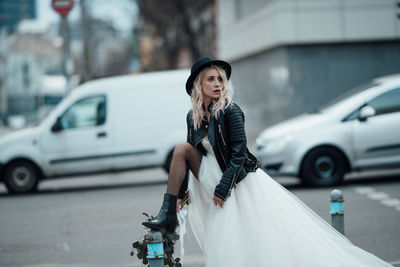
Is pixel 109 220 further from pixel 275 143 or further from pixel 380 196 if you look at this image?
pixel 380 196

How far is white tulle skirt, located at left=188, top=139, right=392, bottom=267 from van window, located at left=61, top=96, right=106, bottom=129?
8.51 metres

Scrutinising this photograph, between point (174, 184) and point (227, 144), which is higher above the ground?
point (227, 144)

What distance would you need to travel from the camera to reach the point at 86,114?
44.1 feet

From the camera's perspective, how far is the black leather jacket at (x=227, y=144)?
15.9ft

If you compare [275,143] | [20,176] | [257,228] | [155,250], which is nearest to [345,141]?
[275,143]

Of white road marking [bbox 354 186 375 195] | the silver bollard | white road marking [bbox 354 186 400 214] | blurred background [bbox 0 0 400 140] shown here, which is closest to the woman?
the silver bollard

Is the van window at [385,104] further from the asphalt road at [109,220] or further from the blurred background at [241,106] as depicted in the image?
the asphalt road at [109,220]

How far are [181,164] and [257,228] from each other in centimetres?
71

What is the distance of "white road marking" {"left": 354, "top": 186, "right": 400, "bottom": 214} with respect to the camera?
952 cm

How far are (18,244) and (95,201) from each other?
11.8ft

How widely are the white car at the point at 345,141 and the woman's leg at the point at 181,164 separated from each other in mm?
6331

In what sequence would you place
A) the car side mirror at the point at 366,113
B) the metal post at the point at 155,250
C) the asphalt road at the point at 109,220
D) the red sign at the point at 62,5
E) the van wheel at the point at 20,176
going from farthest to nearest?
1. the red sign at the point at 62,5
2. the van wheel at the point at 20,176
3. the car side mirror at the point at 366,113
4. the asphalt road at the point at 109,220
5. the metal post at the point at 155,250

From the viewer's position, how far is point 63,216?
10016 millimetres

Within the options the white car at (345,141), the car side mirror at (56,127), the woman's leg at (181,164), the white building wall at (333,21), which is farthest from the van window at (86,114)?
the white building wall at (333,21)
